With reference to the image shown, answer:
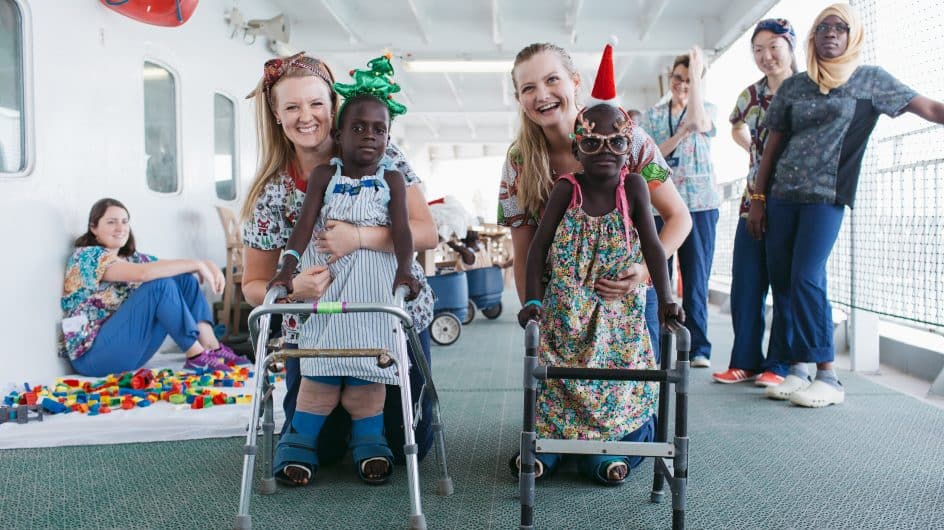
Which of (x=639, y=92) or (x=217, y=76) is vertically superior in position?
(x=639, y=92)

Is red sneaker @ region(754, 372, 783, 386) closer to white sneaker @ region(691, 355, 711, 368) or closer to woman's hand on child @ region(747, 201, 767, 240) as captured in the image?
white sneaker @ region(691, 355, 711, 368)

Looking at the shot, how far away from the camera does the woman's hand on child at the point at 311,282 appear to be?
77.4 inches

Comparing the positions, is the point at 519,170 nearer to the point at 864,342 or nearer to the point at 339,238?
the point at 339,238

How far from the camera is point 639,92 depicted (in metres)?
13.3

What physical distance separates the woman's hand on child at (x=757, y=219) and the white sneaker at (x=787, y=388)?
2.09ft

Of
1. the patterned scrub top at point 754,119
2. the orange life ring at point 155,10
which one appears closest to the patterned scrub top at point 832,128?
the patterned scrub top at point 754,119

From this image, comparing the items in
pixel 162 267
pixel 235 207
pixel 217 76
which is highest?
pixel 217 76

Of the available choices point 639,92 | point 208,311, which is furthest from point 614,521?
point 639,92

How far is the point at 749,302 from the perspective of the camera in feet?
11.3

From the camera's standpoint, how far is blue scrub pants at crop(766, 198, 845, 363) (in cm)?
298

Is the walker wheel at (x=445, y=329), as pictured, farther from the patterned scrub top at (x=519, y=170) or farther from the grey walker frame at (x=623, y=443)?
the grey walker frame at (x=623, y=443)

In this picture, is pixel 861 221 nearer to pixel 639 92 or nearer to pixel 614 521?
pixel 614 521

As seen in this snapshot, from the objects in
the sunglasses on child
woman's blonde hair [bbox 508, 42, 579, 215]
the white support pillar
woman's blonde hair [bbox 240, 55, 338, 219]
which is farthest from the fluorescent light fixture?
the sunglasses on child

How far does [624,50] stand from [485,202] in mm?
10851
